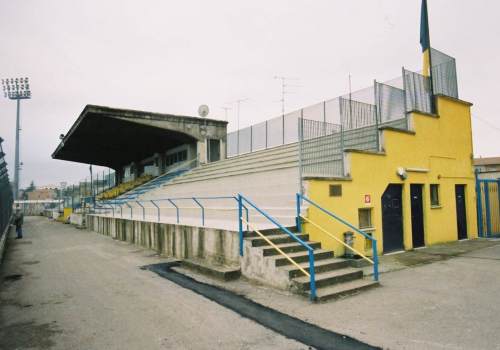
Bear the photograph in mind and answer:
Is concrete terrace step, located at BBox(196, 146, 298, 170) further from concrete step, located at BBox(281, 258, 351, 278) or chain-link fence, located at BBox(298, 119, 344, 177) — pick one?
concrete step, located at BBox(281, 258, 351, 278)

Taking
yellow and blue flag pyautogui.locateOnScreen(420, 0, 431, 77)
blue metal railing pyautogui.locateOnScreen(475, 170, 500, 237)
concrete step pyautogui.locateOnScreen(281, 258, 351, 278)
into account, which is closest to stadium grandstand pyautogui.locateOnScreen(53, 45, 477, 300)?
concrete step pyautogui.locateOnScreen(281, 258, 351, 278)

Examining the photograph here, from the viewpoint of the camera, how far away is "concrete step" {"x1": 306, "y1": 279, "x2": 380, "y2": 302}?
5.91 metres

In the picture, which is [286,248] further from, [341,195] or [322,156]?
[322,156]

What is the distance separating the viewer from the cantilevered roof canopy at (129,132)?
68.2 ft

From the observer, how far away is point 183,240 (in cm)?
1017

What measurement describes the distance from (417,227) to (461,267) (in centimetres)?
335

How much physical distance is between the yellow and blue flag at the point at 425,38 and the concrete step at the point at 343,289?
10.1m

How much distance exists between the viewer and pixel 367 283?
661 cm

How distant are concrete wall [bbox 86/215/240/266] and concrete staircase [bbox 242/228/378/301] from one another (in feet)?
2.07

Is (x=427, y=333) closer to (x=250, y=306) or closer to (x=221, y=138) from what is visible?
(x=250, y=306)

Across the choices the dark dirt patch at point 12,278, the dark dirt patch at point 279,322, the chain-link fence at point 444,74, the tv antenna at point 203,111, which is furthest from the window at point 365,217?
the tv antenna at point 203,111

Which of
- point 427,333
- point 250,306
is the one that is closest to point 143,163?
point 250,306

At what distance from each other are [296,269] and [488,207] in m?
11.9

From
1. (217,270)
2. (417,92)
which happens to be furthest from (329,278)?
(417,92)
